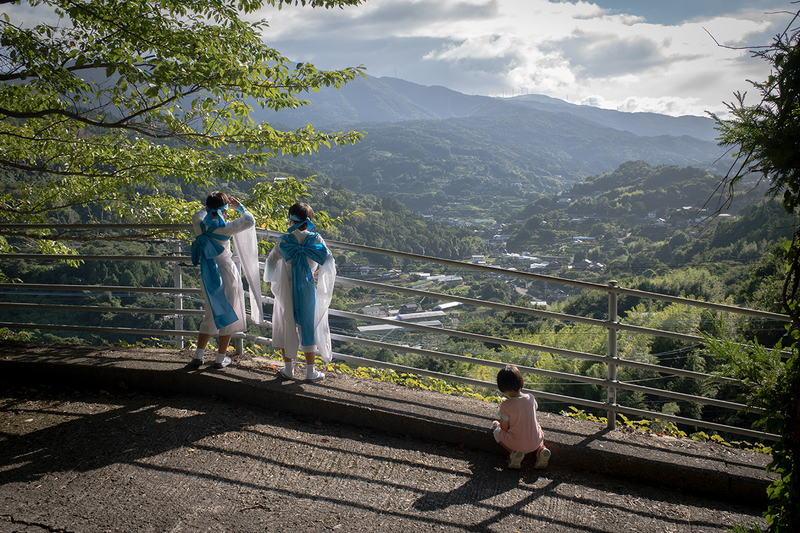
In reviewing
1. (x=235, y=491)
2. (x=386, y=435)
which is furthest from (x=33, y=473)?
(x=386, y=435)

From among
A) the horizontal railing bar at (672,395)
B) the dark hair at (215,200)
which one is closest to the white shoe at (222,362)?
the dark hair at (215,200)

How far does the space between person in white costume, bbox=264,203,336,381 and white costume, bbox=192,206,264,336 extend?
267mm

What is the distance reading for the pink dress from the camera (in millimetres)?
3039

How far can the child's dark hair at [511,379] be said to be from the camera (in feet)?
10.1

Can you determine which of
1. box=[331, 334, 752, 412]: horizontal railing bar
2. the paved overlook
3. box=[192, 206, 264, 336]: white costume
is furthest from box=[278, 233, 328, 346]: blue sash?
the paved overlook

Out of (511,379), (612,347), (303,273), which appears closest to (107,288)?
(303,273)

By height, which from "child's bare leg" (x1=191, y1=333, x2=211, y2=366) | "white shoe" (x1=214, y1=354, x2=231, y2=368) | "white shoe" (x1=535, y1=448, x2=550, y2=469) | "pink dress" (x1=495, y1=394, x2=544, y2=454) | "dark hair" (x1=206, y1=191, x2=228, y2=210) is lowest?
"white shoe" (x1=535, y1=448, x2=550, y2=469)

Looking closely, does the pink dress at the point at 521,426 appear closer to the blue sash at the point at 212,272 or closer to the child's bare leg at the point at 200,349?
the blue sash at the point at 212,272

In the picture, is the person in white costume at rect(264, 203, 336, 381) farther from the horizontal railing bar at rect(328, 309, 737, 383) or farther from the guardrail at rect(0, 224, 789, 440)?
the horizontal railing bar at rect(328, 309, 737, 383)

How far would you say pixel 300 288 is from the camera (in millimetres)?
3740

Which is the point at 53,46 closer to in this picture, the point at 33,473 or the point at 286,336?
the point at 286,336

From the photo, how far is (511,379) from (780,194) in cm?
173

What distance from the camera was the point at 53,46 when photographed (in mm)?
4750

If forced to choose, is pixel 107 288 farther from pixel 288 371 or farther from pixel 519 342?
pixel 519 342
